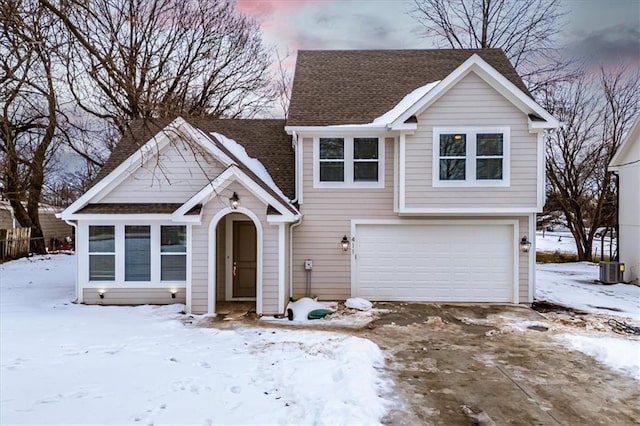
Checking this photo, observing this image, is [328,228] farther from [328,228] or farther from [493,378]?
[493,378]

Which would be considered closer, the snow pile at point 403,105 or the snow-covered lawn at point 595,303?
the snow-covered lawn at point 595,303

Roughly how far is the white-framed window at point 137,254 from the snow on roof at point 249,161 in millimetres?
2530

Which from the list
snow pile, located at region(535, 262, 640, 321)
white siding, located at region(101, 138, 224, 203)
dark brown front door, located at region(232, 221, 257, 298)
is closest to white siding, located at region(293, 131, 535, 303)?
dark brown front door, located at region(232, 221, 257, 298)

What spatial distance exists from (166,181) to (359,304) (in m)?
5.87

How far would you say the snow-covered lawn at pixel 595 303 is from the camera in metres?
6.47

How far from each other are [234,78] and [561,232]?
38908 millimetres

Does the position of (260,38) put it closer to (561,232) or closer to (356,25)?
(356,25)

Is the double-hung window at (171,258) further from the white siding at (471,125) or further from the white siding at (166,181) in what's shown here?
the white siding at (471,125)

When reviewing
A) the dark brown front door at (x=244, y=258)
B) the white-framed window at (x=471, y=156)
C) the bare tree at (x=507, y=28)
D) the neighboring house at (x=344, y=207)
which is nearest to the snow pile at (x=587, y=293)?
the neighboring house at (x=344, y=207)

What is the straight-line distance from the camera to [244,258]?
36.0 ft

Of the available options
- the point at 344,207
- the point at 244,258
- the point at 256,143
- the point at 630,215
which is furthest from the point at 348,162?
the point at 630,215

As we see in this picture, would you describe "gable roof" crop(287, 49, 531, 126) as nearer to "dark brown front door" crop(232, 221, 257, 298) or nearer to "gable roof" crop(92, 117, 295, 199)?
"gable roof" crop(92, 117, 295, 199)

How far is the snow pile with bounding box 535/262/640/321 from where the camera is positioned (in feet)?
32.7

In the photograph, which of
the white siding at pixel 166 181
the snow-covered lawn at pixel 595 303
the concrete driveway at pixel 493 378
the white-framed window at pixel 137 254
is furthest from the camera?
the white siding at pixel 166 181
